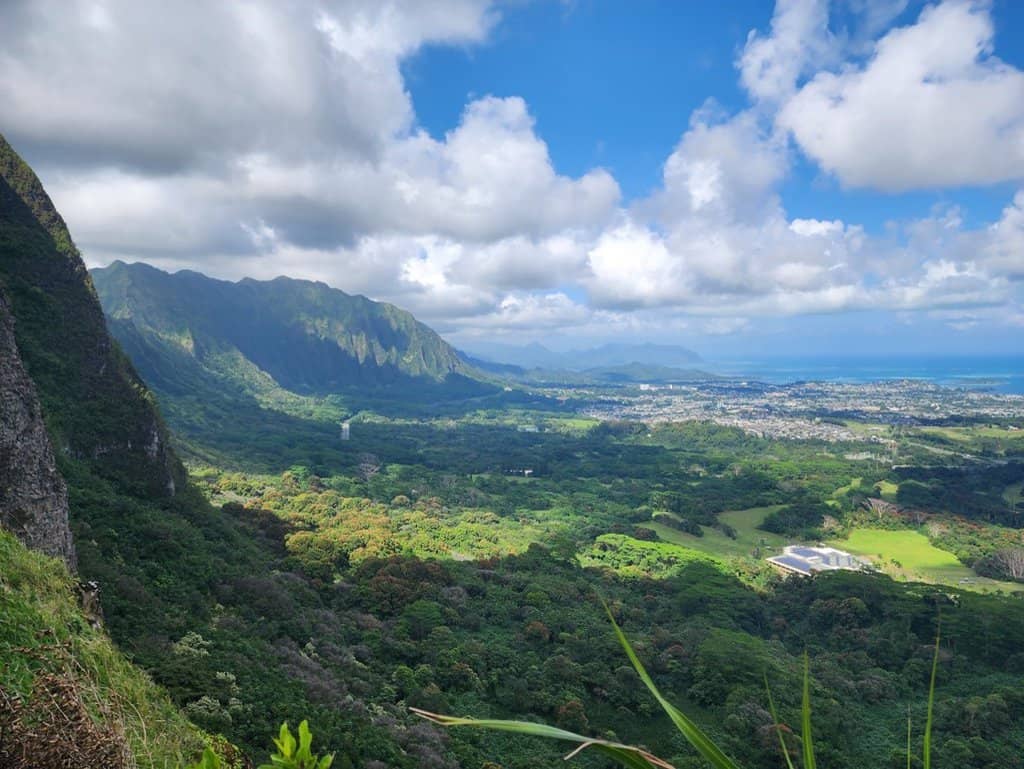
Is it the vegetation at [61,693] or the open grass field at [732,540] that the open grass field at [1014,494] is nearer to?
the open grass field at [732,540]

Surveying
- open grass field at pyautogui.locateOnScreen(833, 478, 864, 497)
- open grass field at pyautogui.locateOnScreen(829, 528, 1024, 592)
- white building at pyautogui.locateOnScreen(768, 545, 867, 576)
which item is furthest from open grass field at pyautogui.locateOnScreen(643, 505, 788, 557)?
open grass field at pyautogui.locateOnScreen(833, 478, 864, 497)

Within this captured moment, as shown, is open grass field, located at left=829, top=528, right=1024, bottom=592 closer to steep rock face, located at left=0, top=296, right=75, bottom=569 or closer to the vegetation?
the vegetation

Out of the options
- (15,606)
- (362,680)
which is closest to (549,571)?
(362,680)

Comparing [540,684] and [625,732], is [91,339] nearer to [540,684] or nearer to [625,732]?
[540,684]

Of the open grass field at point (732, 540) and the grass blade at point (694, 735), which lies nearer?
the grass blade at point (694, 735)

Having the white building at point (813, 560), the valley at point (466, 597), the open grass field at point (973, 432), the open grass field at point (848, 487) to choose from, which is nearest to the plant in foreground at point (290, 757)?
the valley at point (466, 597)

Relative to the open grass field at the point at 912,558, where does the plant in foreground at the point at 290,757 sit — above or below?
above
